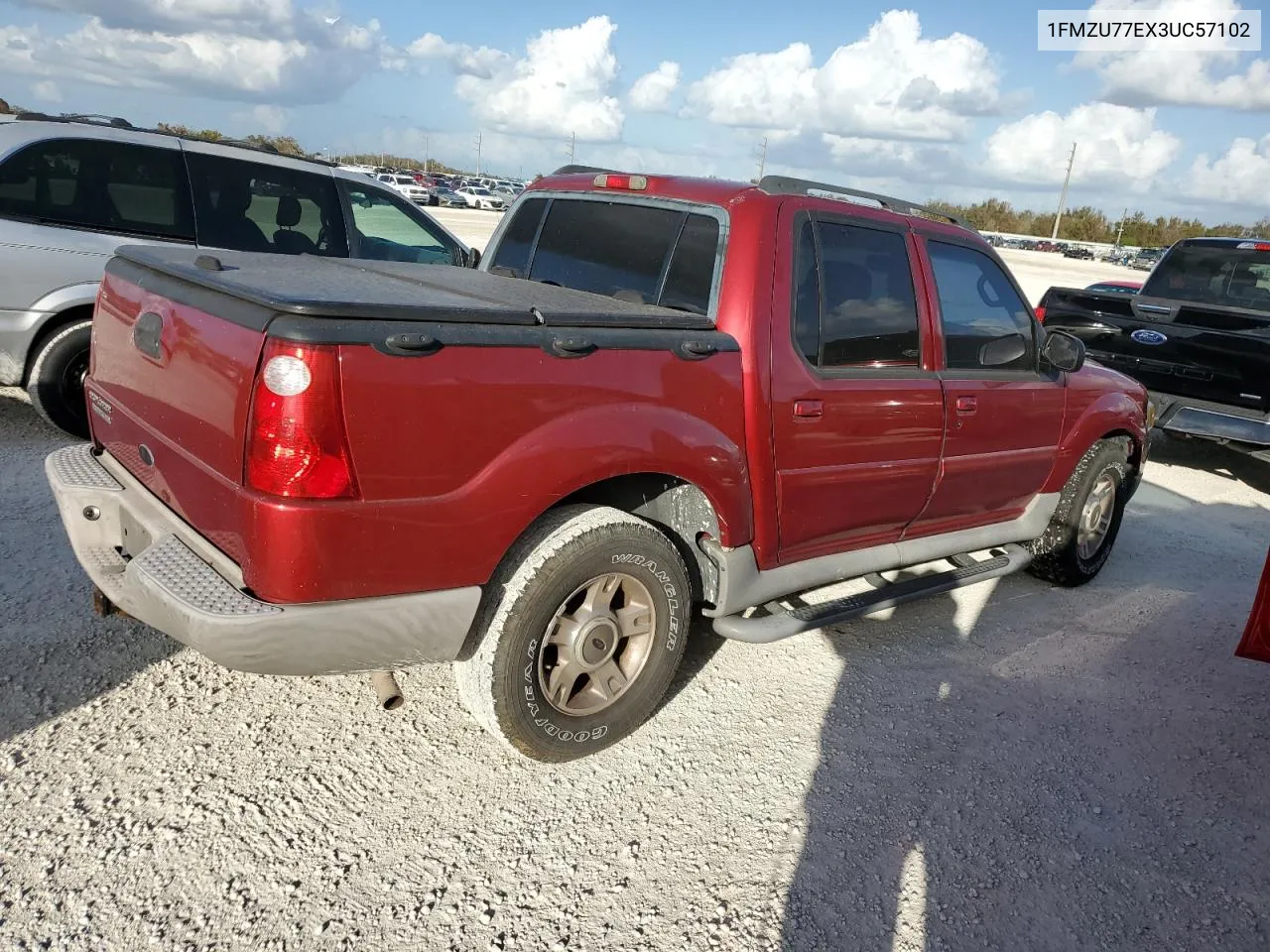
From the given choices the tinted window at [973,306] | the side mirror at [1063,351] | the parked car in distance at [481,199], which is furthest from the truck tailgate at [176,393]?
the parked car in distance at [481,199]

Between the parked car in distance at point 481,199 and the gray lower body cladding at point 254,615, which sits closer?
the gray lower body cladding at point 254,615

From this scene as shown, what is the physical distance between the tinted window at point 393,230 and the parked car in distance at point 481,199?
1886 inches

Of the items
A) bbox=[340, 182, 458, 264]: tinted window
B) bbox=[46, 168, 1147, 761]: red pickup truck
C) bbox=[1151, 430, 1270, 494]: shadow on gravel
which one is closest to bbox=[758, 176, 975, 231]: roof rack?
bbox=[46, 168, 1147, 761]: red pickup truck

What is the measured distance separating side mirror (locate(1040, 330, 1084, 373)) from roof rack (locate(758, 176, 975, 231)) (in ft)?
2.22

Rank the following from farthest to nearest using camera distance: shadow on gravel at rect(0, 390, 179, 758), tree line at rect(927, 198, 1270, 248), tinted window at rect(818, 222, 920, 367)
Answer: tree line at rect(927, 198, 1270, 248) → tinted window at rect(818, 222, 920, 367) → shadow on gravel at rect(0, 390, 179, 758)

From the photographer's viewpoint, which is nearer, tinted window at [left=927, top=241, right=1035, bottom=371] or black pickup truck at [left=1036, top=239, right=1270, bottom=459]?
tinted window at [left=927, top=241, right=1035, bottom=371]

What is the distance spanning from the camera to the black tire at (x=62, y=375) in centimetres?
533

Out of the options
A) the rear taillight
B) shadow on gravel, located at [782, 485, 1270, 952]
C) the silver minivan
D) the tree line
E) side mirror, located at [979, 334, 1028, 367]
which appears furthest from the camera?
the tree line

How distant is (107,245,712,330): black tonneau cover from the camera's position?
7.79 feet

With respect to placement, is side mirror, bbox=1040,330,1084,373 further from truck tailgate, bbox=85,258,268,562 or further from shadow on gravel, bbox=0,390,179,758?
shadow on gravel, bbox=0,390,179,758

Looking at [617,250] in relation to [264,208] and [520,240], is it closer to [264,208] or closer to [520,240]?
[520,240]

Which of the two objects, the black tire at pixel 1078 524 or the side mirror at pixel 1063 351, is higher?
the side mirror at pixel 1063 351

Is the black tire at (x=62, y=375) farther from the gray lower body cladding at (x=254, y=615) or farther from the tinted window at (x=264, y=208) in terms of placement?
the gray lower body cladding at (x=254, y=615)

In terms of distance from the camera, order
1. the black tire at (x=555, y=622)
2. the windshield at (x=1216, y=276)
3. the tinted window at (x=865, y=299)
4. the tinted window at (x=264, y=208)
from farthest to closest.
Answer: the windshield at (x=1216, y=276) → the tinted window at (x=264, y=208) → the tinted window at (x=865, y=299) → the black tire at (x=555, y=622)
